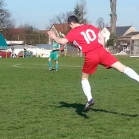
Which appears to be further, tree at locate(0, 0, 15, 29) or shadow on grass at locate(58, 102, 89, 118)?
tree at locate(0, 0, 15, 29)

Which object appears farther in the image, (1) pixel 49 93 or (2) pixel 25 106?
(1) pixel 49 93

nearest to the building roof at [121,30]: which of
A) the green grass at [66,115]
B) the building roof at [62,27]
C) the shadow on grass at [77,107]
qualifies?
the building roof at [62,27]

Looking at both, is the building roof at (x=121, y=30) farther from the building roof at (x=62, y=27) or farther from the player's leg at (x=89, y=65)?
the player's leg at (x=89, y=65)

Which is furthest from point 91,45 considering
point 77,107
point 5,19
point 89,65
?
point 5,19

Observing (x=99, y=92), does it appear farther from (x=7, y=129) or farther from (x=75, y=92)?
(x=7, y=129)

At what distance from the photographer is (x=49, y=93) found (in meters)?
11.7

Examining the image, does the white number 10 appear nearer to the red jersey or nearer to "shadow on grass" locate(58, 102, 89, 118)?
the red jersey

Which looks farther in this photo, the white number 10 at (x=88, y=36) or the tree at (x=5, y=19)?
the tree at (x=5, y=19)

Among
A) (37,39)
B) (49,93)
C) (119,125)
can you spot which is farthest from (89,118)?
(37,39)

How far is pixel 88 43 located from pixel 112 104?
210 centimetres

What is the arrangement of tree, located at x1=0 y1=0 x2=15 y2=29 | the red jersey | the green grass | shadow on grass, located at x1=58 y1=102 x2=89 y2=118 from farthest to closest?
tree, located at x1=0 y1=0 x2=15 y2=29
shadow on grass, located at x1=58 y1=102 x2=89 y2=118
the red jersey
the green grass

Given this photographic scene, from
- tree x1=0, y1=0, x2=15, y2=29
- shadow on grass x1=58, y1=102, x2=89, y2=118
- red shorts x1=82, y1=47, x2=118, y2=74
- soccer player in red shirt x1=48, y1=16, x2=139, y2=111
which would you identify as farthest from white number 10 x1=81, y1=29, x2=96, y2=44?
tree x1=0, y1=0, x2=15, y2=29

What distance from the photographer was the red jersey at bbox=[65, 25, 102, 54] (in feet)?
25.4

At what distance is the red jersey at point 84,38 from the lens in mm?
7746
